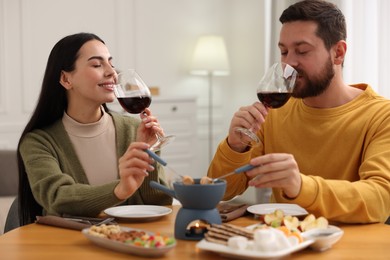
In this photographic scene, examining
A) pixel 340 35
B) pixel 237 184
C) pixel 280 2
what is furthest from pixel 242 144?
pixel 280 2

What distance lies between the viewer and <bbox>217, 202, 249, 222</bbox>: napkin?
6.52 feet

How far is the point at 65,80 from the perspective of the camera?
2596 mm

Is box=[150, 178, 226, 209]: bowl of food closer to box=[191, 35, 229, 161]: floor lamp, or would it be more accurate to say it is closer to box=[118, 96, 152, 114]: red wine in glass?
box=[118, 96, 152, 114]: red wine in glass

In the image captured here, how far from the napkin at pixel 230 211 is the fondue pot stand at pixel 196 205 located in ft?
0.85

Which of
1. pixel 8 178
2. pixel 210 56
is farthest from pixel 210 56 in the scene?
pixel 8 178

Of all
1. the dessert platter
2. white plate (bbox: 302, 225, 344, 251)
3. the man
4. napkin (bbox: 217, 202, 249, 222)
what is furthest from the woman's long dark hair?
white plate (bbox: 302, 225, 344, 251)

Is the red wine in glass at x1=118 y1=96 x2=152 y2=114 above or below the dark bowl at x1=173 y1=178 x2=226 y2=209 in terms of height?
above

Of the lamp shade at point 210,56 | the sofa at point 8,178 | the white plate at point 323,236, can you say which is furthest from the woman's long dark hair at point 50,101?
the lamp shade at point 210,56

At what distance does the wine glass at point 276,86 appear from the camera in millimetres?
2031

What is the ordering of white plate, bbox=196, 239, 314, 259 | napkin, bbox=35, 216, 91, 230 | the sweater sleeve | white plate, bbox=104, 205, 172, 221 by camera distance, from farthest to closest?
1. the sweater sleeve
2. white plate, bbox=104, 205, 172, 221
3. napkin, bbox=35, 216, 91, 230
4. white plate, bbox=196, 239, 314, 259

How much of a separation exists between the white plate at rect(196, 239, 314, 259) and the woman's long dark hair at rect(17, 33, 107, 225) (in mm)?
1072

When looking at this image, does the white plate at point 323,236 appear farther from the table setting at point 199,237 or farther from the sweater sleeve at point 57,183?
the sweater sleeve at point 57,183

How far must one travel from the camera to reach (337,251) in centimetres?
163

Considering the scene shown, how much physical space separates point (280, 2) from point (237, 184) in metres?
3.47
